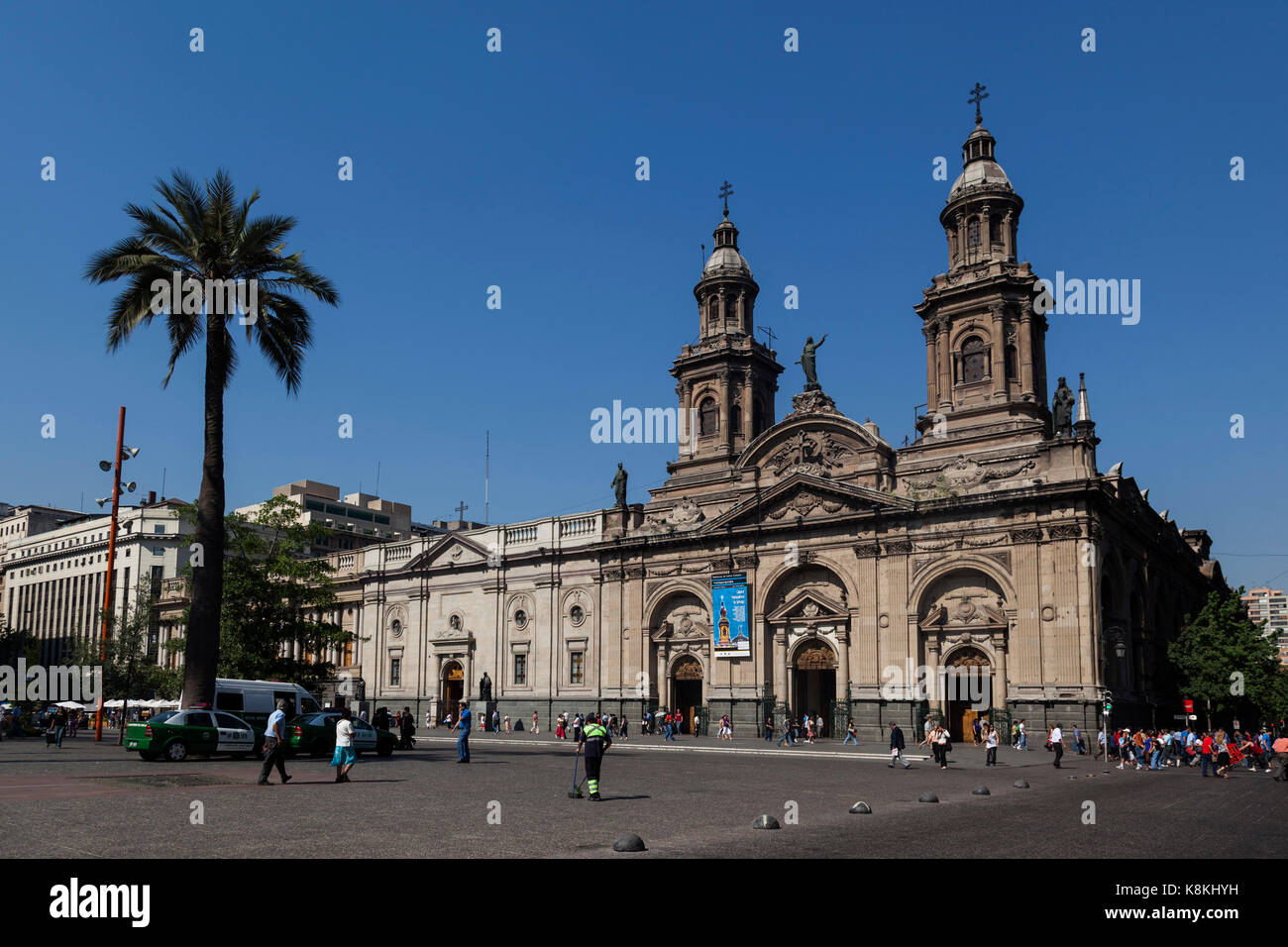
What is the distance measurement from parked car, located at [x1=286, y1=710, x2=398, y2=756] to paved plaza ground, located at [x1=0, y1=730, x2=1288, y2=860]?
112 centimetres

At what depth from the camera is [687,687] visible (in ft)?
194

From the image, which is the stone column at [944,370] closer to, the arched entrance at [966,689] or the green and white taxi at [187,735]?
the arched entrance at [966,689]

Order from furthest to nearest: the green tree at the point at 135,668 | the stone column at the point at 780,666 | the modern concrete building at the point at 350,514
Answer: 1. the modern concrete building at the point at 350,514
2. the green tree at the point at 135,668
3. the stone column at the point at 780,666

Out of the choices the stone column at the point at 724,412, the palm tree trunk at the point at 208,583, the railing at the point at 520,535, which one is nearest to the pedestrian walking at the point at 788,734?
the stone column at the point at 724,412

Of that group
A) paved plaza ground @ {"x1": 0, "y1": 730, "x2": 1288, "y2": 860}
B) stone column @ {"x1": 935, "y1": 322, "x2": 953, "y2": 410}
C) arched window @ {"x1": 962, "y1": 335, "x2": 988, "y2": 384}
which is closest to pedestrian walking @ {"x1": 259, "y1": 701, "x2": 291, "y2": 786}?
paved plaza ground @ {"x1": 0, "y1": 730, "x2": 1288, "y2": 860}

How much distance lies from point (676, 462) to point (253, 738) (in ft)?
127

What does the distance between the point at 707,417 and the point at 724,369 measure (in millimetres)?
3311

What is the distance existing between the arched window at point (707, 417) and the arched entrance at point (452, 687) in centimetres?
2243

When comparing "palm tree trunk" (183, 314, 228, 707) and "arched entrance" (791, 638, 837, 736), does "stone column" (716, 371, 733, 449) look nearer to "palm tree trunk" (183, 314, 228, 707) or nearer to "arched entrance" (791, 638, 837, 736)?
"arched entrance" (791, 638, 837, 736)

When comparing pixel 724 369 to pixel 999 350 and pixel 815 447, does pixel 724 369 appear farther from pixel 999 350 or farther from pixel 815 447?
pixel 999 350

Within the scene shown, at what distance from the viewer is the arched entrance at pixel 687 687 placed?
58531 millimetres

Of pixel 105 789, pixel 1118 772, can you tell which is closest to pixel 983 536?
pixel 1118 772

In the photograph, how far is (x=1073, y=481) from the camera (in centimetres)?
4428

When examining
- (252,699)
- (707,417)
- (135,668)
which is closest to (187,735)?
(252,699)
